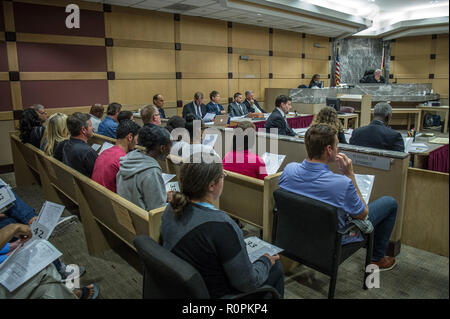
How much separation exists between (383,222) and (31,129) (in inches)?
151

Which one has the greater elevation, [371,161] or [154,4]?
[154,4]

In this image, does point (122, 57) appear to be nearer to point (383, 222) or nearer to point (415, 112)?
point (383, 222)

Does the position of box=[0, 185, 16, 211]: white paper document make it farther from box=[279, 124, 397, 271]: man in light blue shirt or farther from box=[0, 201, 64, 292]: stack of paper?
box=[279, 124, 397, 271]: man in light blue shirt

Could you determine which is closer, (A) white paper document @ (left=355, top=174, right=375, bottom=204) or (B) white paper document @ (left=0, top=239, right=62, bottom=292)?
(B) white paper document @ (left=0, top=239, right=62, bottom=292)

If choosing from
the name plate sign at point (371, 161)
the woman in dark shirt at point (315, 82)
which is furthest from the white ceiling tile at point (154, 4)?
the woman in dark shirt at point (315, 82)

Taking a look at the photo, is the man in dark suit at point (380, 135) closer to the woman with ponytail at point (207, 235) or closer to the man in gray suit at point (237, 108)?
the woman with ponytail at point (207, 235)

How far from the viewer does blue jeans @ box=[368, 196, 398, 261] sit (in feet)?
6.87

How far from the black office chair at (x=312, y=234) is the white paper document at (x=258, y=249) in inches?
8.9

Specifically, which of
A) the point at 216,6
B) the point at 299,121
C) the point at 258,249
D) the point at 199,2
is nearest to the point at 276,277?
the point at 258,249

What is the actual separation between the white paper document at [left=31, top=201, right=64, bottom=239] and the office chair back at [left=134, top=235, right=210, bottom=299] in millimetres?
1069

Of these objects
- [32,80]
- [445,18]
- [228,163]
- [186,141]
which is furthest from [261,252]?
[32,80]

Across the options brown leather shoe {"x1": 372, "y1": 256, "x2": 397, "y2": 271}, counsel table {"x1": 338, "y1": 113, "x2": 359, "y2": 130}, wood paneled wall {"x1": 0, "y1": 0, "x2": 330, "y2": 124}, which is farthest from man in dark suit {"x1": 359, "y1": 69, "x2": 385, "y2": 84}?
brown leather shoe {"x1": 372, "y1": 256, "x2": 397, "y2": 271}

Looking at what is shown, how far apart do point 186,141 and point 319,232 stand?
5.50 feet

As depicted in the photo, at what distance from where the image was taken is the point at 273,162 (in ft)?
9.04
